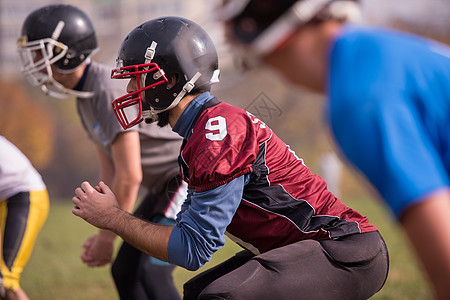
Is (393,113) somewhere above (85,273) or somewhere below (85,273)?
above

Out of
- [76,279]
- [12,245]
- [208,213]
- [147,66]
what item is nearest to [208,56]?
[147,66]

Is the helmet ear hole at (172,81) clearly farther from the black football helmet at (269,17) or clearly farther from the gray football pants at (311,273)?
the black football helmet at (269,17)

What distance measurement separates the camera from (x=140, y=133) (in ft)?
11.2

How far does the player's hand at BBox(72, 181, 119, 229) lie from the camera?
2402 mm

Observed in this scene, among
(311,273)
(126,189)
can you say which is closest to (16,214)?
(126,189)

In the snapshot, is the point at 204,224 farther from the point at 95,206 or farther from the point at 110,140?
the point at 110,140

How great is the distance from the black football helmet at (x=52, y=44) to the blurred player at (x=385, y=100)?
2.31 meters

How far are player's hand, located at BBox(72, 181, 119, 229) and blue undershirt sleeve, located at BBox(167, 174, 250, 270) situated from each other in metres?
0.32

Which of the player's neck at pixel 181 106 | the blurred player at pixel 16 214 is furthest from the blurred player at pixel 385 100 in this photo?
the blurred player at pixel 16 214

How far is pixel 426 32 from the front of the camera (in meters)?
18.1

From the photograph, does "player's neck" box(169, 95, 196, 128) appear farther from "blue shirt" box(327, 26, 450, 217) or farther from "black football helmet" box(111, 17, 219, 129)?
"blue shirt" box(327, 26, 450, 217)

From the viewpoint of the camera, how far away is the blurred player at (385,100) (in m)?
1.29

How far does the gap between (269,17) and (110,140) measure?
6.36ft

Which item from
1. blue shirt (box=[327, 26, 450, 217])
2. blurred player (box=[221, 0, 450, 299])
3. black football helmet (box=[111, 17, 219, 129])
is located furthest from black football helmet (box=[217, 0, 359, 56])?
black football helmet (box=[111, 17, 219, 129])
